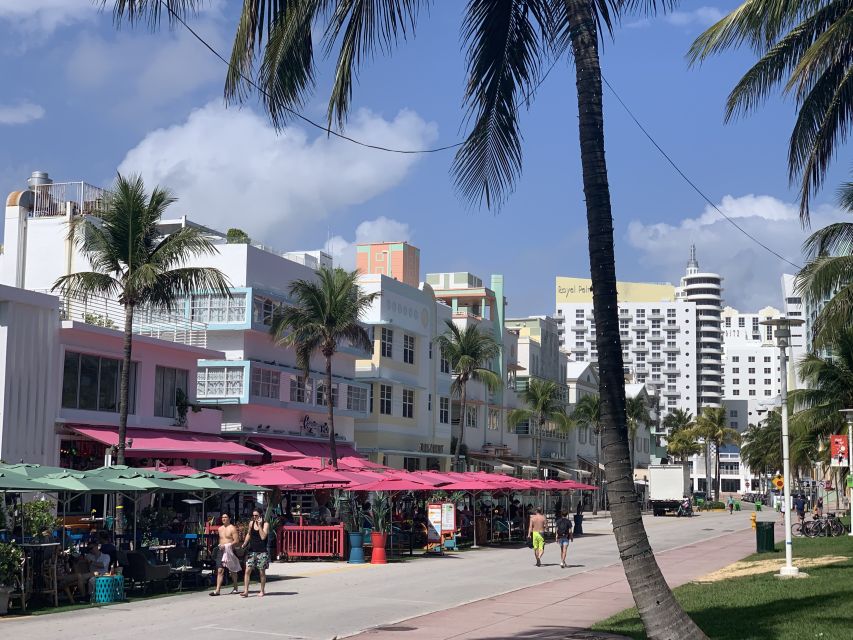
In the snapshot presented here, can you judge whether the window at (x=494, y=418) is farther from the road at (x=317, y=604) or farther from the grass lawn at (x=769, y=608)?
the grass lawn at (x=769, y=608)

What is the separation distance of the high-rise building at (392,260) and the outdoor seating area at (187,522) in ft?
61.5

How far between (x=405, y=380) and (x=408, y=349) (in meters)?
2.02

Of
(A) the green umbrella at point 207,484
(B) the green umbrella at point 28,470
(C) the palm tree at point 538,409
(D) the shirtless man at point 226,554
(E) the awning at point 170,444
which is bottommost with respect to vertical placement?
(D) the shirtless man at point 226,554

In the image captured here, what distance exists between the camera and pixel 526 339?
89188 mm

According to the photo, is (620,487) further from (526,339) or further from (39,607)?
(526,339)

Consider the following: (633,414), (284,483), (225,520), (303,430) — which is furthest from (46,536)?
(633,414)

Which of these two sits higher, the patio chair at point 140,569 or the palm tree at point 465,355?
the palm tree at point 465,355

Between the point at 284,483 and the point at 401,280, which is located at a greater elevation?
the point at 401,280

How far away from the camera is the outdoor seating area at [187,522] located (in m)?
20.0

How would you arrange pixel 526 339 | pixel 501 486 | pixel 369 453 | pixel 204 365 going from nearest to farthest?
pixel 501 486 < pixel 204 365 < pixel 369 453 < pixel 526 339

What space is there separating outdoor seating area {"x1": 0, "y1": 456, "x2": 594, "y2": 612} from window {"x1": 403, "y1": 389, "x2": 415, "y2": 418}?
1149 centimetres

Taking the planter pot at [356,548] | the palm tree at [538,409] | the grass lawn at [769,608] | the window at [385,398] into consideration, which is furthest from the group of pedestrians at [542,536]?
the palm tree at [538,409]

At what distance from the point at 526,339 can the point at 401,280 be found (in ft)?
80.1

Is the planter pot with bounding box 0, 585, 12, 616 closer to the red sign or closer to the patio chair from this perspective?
the patio chair
